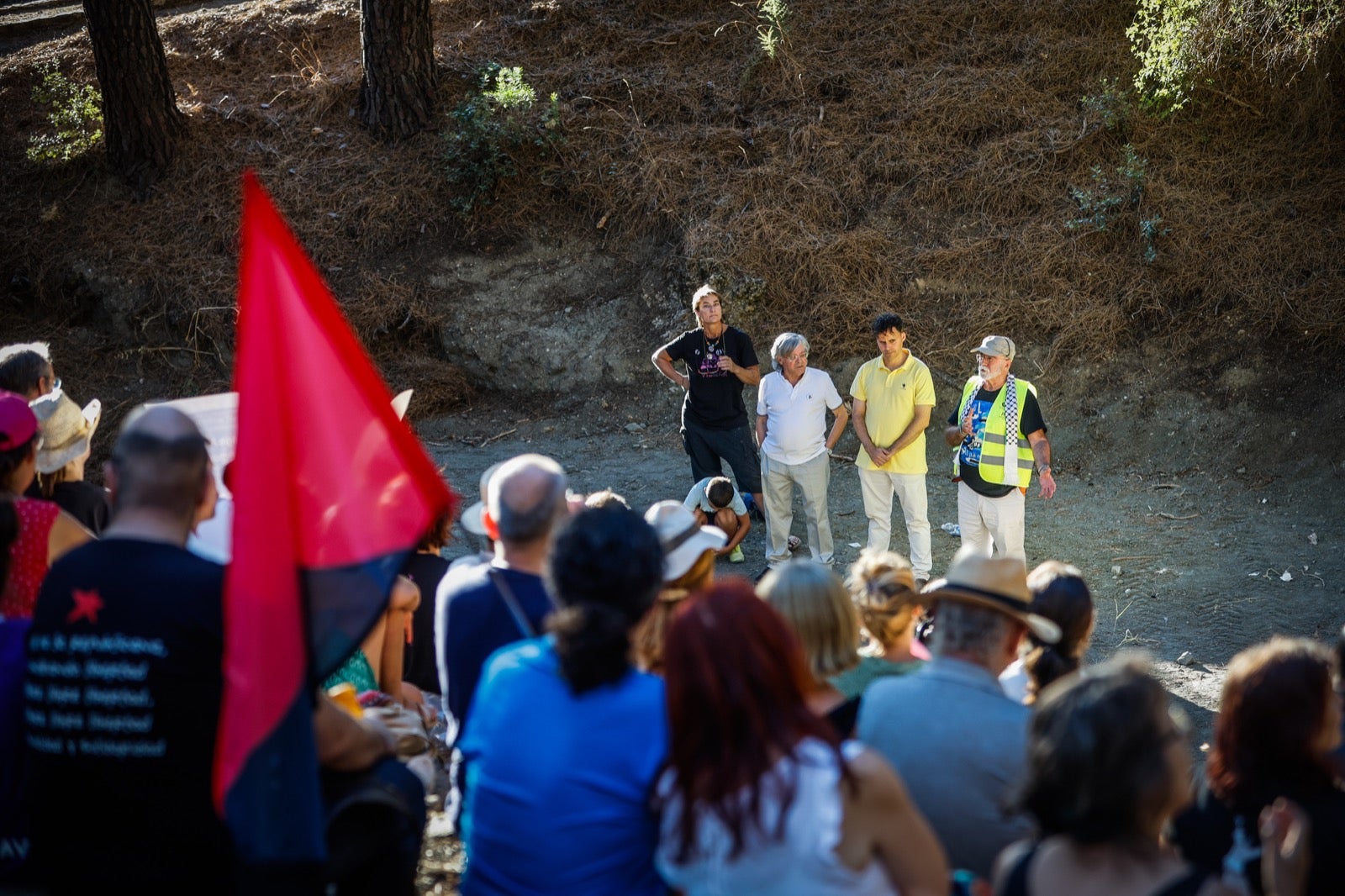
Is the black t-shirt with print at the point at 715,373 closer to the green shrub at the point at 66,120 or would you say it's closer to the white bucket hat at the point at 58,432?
the white bucket hat at the point at 58,432

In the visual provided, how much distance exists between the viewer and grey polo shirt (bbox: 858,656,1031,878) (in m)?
2.87

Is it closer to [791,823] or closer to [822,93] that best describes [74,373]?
[822,93]

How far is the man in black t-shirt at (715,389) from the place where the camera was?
332 inches

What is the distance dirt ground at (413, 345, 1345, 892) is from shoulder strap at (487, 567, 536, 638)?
448 centimetres

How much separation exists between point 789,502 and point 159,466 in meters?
6.04

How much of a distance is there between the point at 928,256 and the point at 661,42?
17.0 ft

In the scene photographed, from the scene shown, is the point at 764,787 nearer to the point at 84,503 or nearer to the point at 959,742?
the point at 959,742

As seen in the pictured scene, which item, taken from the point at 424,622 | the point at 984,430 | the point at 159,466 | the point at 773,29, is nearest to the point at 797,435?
the point at 984,430

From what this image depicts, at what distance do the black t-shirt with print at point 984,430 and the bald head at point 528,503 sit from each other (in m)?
4.64

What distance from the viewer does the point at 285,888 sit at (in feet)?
8.57

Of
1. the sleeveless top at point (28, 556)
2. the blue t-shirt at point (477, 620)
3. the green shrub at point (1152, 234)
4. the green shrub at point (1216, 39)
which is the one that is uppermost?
the green shrub at point (1216, 39)

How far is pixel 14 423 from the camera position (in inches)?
144

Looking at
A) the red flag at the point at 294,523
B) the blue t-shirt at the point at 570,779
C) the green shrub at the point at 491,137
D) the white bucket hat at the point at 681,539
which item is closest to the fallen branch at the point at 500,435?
the green shrub at the point at 491,137

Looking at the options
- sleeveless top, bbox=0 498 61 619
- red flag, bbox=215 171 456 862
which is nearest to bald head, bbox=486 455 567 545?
red flag, bbox=215 171 456 862
